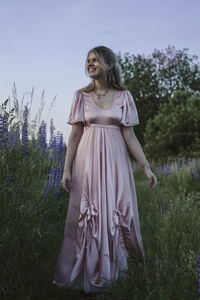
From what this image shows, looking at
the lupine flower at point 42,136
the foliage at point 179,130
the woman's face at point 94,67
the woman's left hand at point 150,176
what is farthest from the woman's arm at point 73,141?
the foliage at point 179,130

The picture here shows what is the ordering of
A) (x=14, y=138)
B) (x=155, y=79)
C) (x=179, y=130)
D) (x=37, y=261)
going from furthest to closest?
(x=155, y=79) → (x=179, y=130) → (x=14, y=138) → (x=37, y=261)

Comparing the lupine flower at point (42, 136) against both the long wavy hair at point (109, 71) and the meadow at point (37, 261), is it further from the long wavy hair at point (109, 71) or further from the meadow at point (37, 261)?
the long wavy hair at point (109, 71)

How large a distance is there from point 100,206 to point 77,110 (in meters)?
0.82

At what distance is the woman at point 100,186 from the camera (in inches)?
102

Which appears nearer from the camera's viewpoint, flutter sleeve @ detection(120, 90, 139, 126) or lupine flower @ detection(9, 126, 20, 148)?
flutter sleeve @ detection(120, 90, 139, 126)

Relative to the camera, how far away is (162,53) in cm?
2214

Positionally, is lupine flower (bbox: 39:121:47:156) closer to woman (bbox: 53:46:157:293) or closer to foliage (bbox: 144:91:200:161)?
woman (bbox: 53:46:157:293)

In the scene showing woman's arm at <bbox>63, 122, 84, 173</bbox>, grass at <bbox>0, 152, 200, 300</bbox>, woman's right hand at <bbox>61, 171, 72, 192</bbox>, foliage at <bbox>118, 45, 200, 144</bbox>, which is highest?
foliage at <bbox>118, 45, 200, 144</bbox>

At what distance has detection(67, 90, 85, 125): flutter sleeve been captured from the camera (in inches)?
113

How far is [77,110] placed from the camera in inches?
114

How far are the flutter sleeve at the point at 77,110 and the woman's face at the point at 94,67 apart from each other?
0.68 feet

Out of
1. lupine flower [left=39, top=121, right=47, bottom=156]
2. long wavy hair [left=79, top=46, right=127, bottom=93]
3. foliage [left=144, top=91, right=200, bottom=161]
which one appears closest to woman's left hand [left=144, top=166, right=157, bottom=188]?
long wavy hair [left=79, top=46, right=127, bottom=93]

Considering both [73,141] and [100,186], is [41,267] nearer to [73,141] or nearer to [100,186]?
[100,186]

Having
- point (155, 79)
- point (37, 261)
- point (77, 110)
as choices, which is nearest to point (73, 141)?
point (77, 110)
